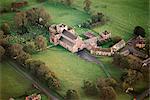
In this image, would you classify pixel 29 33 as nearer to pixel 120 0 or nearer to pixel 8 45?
pixel 8 45

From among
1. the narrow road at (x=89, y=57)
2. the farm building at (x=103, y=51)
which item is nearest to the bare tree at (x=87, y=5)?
the narrow road at (x=89, y=57)

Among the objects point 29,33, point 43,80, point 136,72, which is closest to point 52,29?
point 29,33

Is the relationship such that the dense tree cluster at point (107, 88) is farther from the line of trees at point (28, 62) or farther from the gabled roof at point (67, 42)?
the gabled roof at point (67, 42)

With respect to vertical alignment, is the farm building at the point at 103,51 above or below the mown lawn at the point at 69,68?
above

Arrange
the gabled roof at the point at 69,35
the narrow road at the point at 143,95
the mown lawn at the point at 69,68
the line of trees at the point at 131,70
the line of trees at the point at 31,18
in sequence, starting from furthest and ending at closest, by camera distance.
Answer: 1. the line of trees at the point at 31,18
2. the gabled roof at the point at 69,35
3. the mown lawn at the point at 69,68
4. the line of trees at the point at 131,70
5. the narrow road at the point at 143,95

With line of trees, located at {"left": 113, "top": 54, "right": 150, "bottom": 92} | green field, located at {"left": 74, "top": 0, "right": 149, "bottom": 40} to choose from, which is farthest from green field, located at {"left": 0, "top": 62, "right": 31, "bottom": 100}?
green field, located at {"left": 74, "top": 0, "right": 149, "bottom": 40}

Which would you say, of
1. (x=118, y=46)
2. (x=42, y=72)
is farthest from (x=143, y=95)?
(x=42, y=72)
